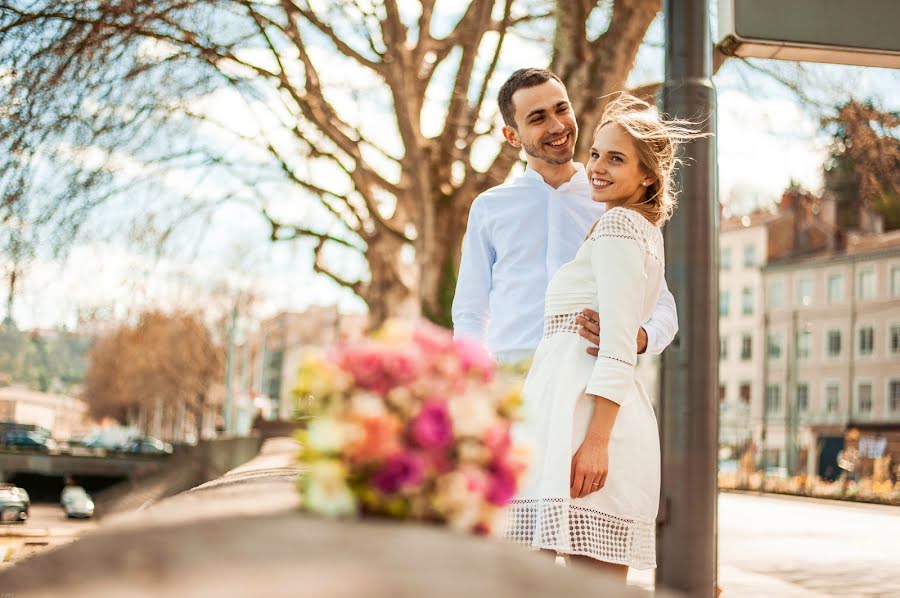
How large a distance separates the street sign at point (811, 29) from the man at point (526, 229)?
1208 millimetres

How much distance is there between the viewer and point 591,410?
324 centimetres

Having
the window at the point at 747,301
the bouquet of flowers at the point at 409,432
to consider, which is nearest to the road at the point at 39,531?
the bouquet of flowers at the point at 409,432

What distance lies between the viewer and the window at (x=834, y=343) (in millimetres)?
67375

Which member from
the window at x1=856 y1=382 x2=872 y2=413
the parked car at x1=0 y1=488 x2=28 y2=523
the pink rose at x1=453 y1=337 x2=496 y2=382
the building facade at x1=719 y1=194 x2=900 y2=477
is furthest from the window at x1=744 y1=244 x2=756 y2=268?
the pink rose at x1=453 y1=337 x2=496 y2=382

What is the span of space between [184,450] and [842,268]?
38.1 m

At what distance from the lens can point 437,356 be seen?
1.99 meters

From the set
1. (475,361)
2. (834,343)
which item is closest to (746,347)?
(834,343)

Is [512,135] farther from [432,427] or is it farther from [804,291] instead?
[804,291]

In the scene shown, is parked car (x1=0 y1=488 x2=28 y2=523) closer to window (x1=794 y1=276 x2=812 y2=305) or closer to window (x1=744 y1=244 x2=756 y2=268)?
window (x1=794 y1=276 x2=812 y2=305)

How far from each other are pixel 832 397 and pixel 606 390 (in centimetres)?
6780

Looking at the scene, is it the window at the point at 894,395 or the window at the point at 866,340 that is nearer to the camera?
the window at the point at 894,395

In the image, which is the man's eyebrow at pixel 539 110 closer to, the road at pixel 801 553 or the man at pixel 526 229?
the man at pixel 526 229

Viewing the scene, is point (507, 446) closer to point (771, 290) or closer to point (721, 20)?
point (721, 20)

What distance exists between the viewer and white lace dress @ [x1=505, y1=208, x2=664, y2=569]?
10.5ft
